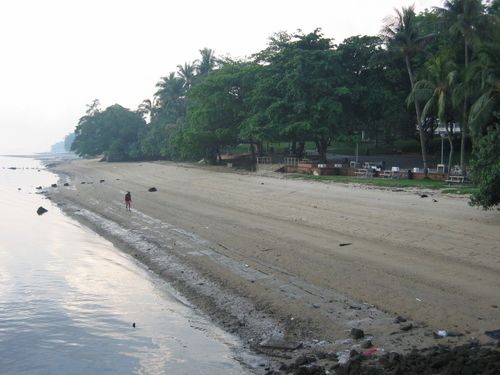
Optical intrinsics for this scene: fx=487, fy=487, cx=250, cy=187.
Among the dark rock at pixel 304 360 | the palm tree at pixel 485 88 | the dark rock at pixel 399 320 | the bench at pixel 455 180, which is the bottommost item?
the dark rock at pixel 304 360

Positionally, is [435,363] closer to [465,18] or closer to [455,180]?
[455,180]

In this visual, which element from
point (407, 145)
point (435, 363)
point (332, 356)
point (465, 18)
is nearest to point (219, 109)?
point (407, 145)

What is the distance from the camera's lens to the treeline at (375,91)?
2588 cm

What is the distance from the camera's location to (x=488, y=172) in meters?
15.0

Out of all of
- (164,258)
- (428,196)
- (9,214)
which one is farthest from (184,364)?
(9,214)

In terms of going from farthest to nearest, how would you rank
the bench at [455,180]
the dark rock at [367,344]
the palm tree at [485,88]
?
1. the bench at [455,180]
2. the palm tree at [485,88]
3. the dark rock at [367,344]

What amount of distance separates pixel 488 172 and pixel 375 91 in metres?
22.4

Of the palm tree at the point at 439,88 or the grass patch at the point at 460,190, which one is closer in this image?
the grass patch at the point at 460,190

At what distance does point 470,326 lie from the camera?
23.8 ft

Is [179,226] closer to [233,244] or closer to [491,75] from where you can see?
[233,244]

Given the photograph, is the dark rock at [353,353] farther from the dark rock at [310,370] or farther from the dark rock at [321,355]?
the dark rock at [310,370]

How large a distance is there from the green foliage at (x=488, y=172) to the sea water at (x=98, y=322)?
9908 mm

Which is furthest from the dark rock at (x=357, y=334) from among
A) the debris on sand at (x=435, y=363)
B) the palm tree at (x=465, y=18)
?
the palm tree at (x=465, y=18)

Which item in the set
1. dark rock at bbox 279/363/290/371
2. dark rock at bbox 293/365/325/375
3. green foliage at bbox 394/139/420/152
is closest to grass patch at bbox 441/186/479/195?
dark rock at bbox 279/363/290/371
